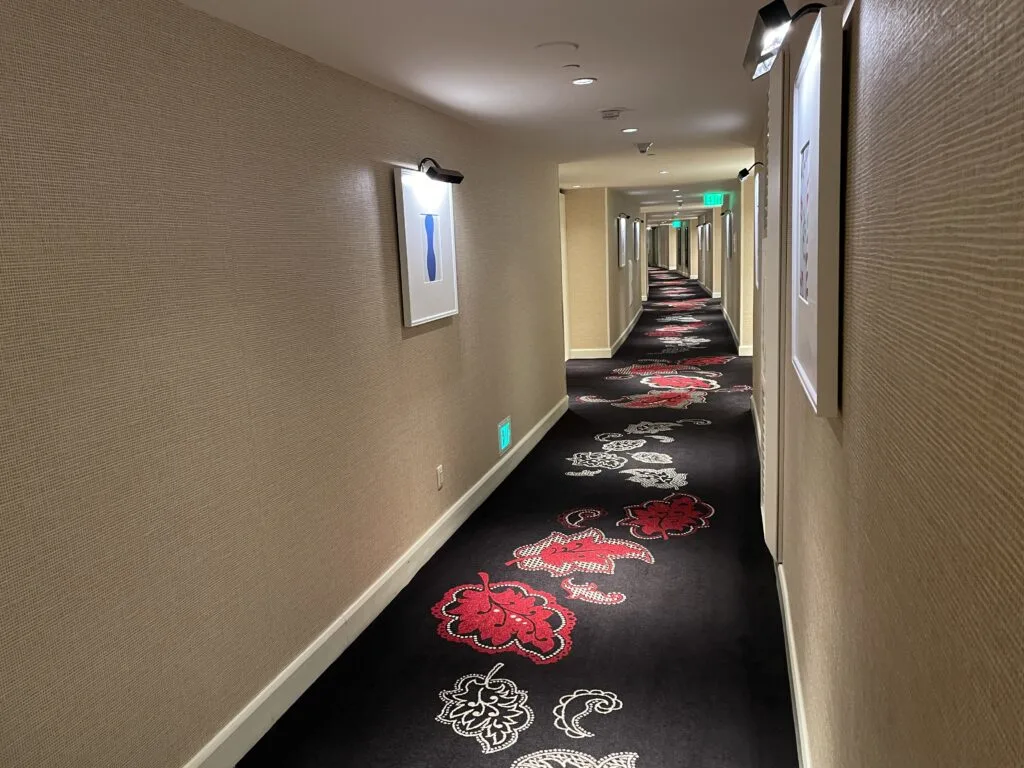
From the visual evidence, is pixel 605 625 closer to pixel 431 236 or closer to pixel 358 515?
pixel 358 515

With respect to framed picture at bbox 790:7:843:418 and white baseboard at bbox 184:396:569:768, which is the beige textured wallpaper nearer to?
white baseboard at bbox 184:396:569:768

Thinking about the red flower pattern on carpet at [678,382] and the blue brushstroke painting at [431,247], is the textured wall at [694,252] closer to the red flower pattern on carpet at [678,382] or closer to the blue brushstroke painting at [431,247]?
the red flower pattern on carpet at [678,382]

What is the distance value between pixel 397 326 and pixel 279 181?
1064 millimetres

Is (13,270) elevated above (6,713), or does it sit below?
above

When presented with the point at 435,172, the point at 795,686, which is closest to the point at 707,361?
the point at 435,172

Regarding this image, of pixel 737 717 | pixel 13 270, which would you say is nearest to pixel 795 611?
pixel 737 717

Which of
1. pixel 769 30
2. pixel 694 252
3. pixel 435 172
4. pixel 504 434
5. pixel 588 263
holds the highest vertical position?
pixel 769 30

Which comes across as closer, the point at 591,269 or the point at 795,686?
the point at 795,686

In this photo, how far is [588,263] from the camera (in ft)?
33.7

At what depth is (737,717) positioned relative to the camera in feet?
8.57

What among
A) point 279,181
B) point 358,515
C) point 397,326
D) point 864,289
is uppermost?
point 279,181

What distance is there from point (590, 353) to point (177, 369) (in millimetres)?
8603

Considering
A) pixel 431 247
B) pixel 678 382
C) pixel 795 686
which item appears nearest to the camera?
pixel 795 686

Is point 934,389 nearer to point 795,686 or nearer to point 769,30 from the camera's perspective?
point 769,30
